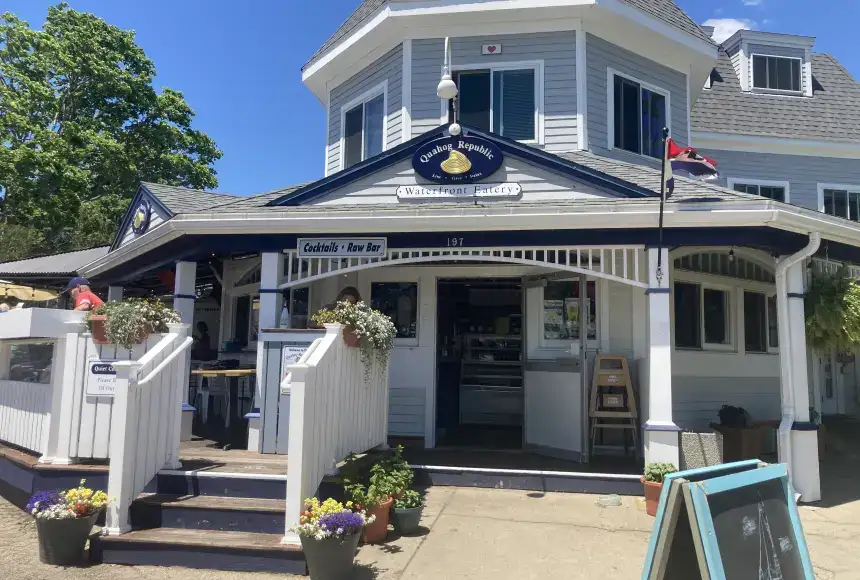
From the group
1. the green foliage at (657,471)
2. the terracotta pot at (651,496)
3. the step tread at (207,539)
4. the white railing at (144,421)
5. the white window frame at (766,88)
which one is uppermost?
the white window frame at (766,88)

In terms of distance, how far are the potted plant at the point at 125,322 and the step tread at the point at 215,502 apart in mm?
1465

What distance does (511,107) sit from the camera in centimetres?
984

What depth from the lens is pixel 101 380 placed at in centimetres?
583

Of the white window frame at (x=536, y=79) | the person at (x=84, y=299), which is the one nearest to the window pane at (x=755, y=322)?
the white window frame at (x=536, y=79)

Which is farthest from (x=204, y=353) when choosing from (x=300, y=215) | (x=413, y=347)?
(x=300, y=215)

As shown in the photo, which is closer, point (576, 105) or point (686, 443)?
point (686, 443)

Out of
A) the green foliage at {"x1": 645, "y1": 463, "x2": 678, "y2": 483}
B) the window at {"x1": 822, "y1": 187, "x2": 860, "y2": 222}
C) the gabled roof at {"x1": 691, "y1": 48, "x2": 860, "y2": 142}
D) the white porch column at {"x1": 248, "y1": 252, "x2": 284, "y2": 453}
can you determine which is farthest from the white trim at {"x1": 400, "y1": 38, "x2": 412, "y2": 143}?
the window at {"x1": 822, "y1": 187, "x2": 860, "y2": 222}

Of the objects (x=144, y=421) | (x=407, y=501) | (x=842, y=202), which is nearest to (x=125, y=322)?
(x=144, y=421)

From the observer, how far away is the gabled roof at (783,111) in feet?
45.9

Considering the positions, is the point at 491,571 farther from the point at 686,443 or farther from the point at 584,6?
the point at 584,6

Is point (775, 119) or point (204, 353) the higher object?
point (775, 119)

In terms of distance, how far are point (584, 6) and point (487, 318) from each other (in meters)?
5.69

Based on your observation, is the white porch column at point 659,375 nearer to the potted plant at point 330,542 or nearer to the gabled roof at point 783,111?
the potted plant at point 330,542

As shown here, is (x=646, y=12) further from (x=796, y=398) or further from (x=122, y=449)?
(x=122, y=449)
